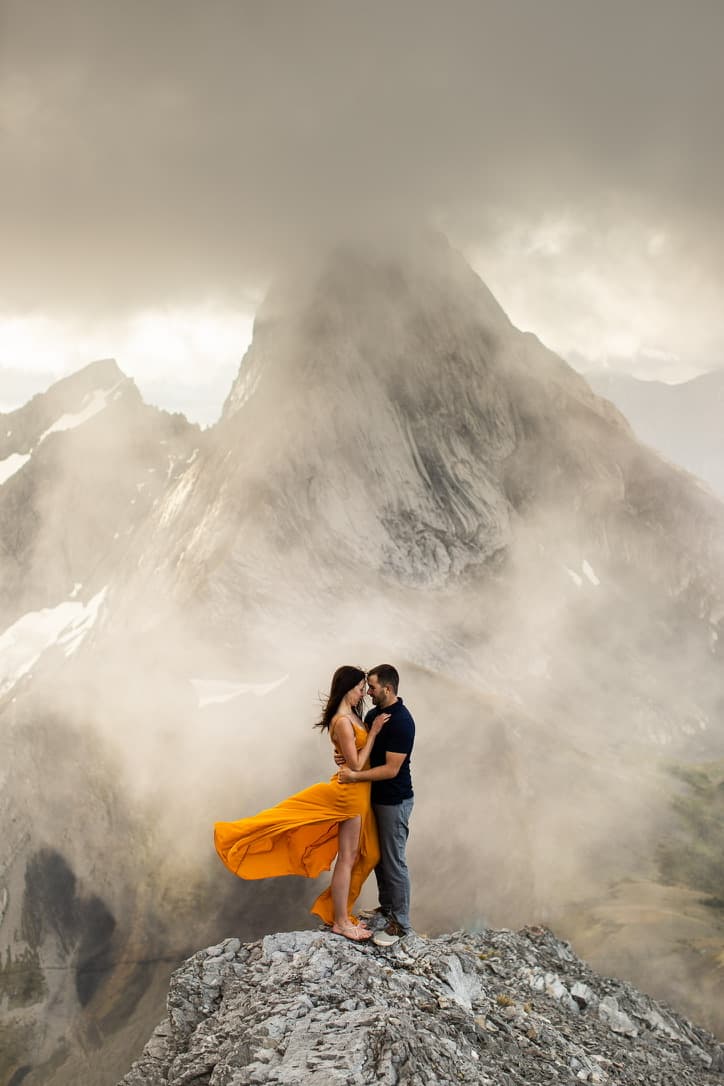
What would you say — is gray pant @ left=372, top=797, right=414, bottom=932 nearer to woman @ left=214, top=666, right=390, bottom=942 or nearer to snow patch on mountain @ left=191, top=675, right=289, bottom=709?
woman @ left=214, top=666, right=390, bottom=942

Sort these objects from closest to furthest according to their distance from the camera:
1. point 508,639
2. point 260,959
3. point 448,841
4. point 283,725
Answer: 1. point 260,959
2. point 448,841
3. point 283,725
4. point 508,639

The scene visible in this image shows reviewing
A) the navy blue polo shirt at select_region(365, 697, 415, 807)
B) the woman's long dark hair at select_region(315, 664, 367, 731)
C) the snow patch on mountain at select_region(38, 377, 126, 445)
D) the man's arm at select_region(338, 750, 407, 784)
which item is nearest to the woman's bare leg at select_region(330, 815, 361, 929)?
the navy blue polo shirt at select_region(365, 697, 415, 807)

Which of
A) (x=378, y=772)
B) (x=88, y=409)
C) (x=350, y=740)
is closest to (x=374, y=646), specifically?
(x=378, y=772)

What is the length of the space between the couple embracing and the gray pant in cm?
1

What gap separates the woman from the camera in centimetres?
999

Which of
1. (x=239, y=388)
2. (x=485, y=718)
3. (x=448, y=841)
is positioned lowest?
(x=448, y=841)

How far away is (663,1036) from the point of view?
13984 mm

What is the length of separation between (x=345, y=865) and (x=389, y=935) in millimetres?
1305

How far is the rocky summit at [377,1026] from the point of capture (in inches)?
320

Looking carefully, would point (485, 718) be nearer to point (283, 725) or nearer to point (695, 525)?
point (283, 725)

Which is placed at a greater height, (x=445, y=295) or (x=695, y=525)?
(x=445, y=295)

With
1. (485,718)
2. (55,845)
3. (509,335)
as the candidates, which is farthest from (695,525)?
(55,845)

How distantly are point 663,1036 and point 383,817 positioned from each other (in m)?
7.93

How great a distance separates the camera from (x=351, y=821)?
10.1m
